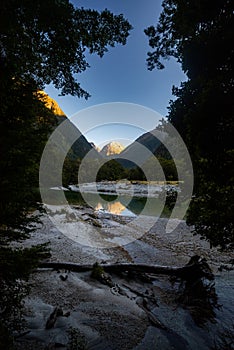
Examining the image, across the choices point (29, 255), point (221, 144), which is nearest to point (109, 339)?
point (29, 255)

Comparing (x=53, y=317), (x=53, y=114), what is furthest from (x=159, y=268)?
(x=53, y=114)

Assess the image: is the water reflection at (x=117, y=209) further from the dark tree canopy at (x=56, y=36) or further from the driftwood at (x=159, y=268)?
the dark tree canopy at (x=56, y=36)

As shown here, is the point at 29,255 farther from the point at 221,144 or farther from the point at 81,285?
the point at 221,144

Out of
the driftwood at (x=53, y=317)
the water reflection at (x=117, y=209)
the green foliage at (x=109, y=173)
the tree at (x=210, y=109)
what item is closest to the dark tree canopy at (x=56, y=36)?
the tree at (x=210, y=109)

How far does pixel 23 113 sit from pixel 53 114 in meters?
0.74

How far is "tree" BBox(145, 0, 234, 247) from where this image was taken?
356cm

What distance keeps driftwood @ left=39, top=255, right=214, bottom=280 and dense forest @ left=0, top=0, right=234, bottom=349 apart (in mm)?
2773

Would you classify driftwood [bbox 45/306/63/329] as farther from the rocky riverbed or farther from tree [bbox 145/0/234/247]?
tree [bbox 145/0/234/247]

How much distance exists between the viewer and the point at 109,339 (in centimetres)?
392

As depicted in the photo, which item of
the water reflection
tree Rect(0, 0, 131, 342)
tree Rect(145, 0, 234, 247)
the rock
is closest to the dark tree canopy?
tree Rect(0, 0, 131, 342)

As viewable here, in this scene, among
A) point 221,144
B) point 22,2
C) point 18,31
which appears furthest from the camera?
point 18,31

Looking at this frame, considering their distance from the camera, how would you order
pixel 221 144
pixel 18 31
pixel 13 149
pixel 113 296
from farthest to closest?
pixel 113 296 → pixel 18 31 → pixel 221 144 → pixel 13 149

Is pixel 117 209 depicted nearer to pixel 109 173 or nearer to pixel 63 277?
pixel 63 277

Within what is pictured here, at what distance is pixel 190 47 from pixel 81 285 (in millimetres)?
7355
